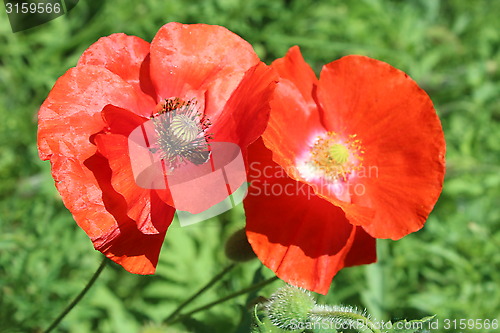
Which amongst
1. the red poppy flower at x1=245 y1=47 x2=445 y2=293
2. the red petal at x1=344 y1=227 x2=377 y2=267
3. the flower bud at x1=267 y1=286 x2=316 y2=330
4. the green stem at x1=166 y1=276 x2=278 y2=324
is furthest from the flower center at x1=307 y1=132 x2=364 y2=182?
the flower bud at x1=267 y1=286 x2=316 y2=330

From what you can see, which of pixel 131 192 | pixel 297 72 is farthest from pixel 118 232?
pixel 297 72

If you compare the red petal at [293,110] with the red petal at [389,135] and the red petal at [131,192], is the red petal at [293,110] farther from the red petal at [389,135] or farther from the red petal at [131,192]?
the red petal at [131,192]

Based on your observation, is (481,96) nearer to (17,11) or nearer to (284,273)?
(284,273)

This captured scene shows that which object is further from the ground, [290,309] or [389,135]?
[389,135]

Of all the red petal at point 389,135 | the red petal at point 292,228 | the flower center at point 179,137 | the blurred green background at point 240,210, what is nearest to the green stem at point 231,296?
the blurred green background at point 240,210

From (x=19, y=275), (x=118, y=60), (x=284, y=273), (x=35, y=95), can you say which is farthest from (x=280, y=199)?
(x=35, y=95)

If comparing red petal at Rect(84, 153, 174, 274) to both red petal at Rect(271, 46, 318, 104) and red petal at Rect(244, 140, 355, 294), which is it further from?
red petal at Rect(271, 46, 318, 104)

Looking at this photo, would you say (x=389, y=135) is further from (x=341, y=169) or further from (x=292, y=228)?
(x=292, y=228)
